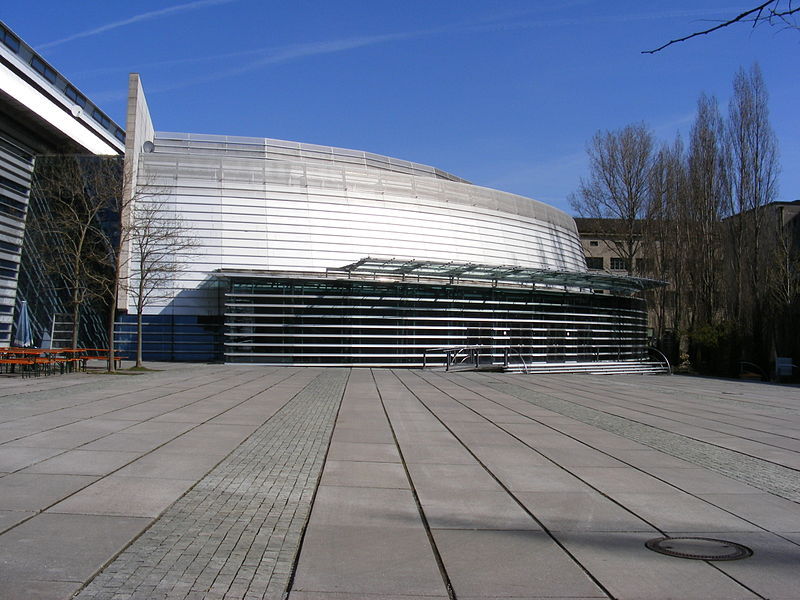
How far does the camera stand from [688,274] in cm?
4869

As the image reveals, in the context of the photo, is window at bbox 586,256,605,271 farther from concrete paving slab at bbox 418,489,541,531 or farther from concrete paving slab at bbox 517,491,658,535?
concrete paving slab at bbox 418,489,541,531

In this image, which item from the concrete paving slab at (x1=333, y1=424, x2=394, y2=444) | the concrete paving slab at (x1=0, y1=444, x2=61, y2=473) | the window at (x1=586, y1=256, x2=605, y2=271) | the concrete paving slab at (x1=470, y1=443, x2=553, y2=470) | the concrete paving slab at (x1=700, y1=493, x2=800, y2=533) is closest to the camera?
the concrete paving slab at (x1=700, y1=493, x2=800, y2=533)

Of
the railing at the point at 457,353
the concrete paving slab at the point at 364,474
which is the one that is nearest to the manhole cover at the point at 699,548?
the concrete paving slab at the point at 364,474

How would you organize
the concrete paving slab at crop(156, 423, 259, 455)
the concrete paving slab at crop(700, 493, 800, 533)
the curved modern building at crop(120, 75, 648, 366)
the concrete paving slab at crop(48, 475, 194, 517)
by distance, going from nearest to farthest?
the concrete paving slab at crop(48, 475, 194, 517) → the concrete paving slab at crop(700, 493, 800, 533) → the concrete paving slab at crop(156, 423, 259, 455) → the curved modern building at crop(120, 75, 648, 366)

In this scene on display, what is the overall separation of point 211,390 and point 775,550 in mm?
15254

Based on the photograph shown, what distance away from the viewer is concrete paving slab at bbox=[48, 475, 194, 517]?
5.94 metres

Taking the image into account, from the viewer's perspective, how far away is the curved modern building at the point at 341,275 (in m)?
37.2

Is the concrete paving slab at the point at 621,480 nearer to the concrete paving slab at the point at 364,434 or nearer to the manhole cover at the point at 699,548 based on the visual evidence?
the manhole cover at the point at 699,548

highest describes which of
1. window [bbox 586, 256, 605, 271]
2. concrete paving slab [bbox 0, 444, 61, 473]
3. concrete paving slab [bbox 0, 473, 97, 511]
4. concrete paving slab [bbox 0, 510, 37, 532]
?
window [bbox 586, 256, 605, 271]

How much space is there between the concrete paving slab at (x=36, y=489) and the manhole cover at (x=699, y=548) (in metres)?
5.24

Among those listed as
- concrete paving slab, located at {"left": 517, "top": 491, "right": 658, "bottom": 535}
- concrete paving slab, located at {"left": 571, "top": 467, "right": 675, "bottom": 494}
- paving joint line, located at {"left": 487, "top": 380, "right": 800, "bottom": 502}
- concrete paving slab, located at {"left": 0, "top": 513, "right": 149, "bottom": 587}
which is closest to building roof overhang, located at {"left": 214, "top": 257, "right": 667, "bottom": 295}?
paving joint line, located at {"left": 487, "top": 380, "right": 800, "bottom": 502}

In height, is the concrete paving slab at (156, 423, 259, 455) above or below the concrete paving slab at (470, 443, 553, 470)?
above

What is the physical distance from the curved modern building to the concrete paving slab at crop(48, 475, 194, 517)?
87.4 feet

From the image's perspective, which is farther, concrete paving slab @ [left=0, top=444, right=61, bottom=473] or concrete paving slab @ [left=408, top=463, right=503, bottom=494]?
concrete paving slab @ [left=0, top=444, right=61, bottom=473]
